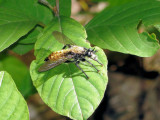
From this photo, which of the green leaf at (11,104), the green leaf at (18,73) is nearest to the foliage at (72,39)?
the green leaf at (11,104)

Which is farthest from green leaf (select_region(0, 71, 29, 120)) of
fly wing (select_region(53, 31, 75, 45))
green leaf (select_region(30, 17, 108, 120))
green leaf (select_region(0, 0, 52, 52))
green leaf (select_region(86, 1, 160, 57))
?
green leaf (select_region(86, 1, 160, 57))

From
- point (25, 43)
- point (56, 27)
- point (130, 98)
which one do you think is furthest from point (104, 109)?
point (56, 27)

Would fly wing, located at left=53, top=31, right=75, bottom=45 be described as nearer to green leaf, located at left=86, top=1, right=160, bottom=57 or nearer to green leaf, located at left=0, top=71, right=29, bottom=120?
green leaf, located at left=86, top=1, right=160, bottom=57

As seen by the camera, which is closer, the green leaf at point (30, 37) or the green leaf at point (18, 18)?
the green leaf at point (18, 18)

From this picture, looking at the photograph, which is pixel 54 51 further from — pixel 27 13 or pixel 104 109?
pixel 104 109

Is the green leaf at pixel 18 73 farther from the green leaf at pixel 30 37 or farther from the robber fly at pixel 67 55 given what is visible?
the robber fly at pixel 67 55

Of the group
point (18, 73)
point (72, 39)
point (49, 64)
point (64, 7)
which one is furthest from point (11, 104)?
point (18, 73)
